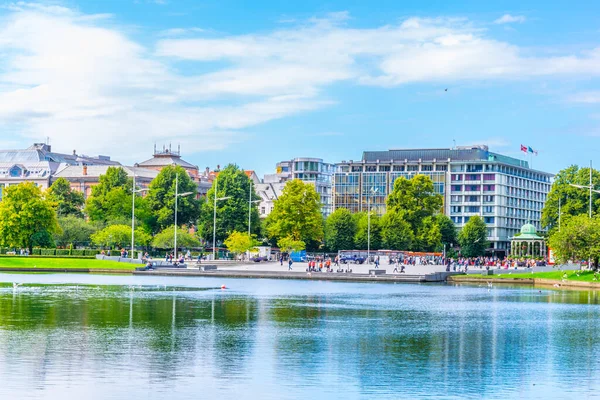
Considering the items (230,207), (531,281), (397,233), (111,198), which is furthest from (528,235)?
(111,198)

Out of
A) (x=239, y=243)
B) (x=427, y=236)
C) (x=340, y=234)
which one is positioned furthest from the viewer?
(x=340, y=234)

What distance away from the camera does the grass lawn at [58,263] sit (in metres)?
118

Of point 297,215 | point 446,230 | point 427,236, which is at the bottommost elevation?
point 427,236

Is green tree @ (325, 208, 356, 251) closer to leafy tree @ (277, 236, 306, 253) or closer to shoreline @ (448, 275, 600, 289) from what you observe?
leafy tree @ (277, 236, 306, 253)

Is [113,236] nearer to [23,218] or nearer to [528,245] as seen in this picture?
[23,218]

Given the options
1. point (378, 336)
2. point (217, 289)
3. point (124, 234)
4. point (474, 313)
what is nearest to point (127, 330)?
point (378, 336)

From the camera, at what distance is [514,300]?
258ft

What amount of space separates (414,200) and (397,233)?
8.17m

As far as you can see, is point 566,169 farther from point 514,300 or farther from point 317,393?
point 317,393

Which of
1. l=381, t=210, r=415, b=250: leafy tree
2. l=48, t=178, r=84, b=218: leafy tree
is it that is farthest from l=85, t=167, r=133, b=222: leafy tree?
l=381, t=210, r=415, b=250: leafy tree

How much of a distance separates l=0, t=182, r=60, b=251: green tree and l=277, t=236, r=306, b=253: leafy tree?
36.5m

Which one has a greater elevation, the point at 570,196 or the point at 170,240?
the point at 570,196

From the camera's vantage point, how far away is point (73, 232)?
154625mm

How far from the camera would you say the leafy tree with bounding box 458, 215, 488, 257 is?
196 meters
